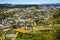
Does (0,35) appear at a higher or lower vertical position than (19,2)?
lower

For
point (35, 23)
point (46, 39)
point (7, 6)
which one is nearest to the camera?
point (46, 39)

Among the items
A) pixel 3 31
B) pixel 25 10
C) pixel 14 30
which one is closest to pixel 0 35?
pixel 3 31

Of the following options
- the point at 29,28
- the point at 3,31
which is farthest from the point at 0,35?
the point at 29,28

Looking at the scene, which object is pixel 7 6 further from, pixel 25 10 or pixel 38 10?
pixel 38 10

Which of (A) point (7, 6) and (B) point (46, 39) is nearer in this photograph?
(B) point (46, 39)

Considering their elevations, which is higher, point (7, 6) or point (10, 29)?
point (7, 6)

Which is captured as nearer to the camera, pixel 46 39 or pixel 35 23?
pixel 46 39

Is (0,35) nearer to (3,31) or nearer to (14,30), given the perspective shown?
(3,31)

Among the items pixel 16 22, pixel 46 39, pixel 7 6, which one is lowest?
pixel 46 39

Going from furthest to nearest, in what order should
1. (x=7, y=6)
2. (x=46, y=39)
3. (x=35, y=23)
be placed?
(x=7, y=6) < (x=35, y=23) < (x=46, y=39)
